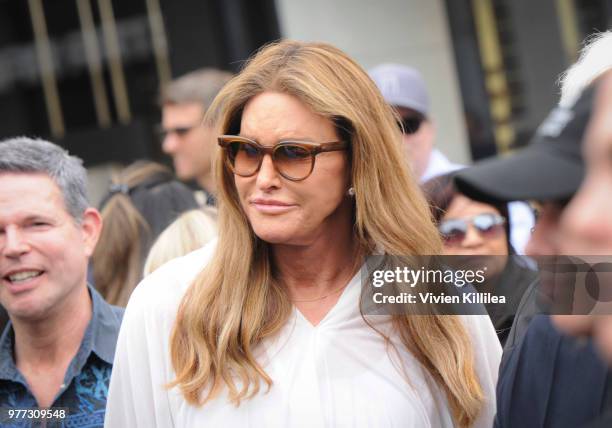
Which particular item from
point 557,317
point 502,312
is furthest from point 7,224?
point 557,317

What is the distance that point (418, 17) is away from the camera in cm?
749

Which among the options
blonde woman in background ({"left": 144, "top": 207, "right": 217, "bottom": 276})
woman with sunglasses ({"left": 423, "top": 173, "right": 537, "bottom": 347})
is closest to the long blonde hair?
woman with sunglasses ({"left": 423, "top": 173, "right": 537, "bottom": 347})

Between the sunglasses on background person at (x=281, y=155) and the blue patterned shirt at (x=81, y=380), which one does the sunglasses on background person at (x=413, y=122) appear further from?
the sunglasses on background person at (x=281, y=155)

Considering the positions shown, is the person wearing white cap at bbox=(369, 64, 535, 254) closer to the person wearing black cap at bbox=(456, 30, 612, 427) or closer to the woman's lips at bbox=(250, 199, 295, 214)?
the woman's lips at bbox=(250, 199, 295, 214)

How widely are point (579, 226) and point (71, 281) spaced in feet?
6.48

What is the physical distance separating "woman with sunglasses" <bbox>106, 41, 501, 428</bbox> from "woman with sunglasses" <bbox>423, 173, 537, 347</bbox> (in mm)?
170

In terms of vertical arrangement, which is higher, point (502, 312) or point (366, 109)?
point (366, 109)

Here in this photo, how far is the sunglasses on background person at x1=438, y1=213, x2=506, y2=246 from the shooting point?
2.68 meters

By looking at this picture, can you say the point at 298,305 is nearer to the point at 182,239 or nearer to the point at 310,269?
the point at 310,269

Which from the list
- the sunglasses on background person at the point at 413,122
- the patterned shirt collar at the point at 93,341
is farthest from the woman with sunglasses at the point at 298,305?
the sunglasses on background person at the point at 413,122

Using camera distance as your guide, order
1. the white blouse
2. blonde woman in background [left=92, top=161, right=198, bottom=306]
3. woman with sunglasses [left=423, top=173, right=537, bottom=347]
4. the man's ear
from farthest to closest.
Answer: blonde woman in background [left=92, top=161, right=198, bottom=306] < the man's ear < the white blouse < woman with sunglasses [left=423, top=173, right=537, bottom=347]

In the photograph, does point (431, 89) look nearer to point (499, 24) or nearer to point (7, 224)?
point (499, 24)

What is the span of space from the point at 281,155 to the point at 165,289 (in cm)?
45

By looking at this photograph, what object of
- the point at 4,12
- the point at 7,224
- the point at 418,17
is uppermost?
the point at 4,12
